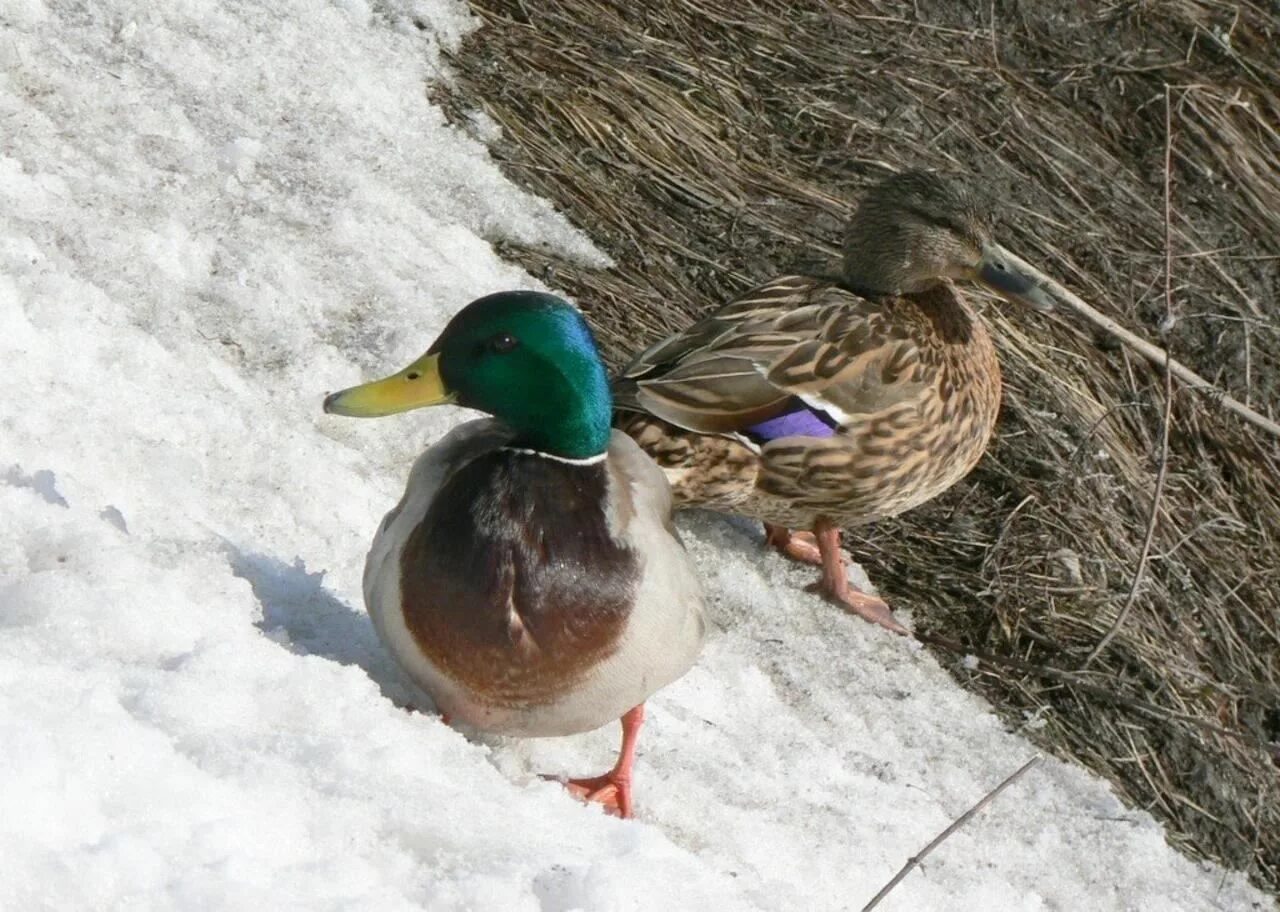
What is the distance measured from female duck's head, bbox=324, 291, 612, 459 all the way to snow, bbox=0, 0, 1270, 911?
20.7 inches

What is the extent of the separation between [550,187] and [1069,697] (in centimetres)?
226

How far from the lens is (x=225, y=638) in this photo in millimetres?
3033

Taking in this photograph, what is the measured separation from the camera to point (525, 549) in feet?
9.84

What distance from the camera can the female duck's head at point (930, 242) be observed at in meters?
4.69

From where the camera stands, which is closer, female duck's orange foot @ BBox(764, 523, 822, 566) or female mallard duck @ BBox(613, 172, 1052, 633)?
female mallard duck @ BBox(613, 172, 1052, 633)

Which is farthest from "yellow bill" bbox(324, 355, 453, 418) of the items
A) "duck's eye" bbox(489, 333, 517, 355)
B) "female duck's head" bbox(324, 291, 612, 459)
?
"duck's eye" bbox(489, 333, 517, 355)

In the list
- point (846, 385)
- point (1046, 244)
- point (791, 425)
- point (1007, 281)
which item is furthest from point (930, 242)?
point (1046, 244)

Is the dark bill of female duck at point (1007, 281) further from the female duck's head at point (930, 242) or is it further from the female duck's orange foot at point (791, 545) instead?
the female duck's orange foot at point (791, 545)

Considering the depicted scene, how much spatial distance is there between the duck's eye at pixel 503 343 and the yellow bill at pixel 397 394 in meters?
0.13

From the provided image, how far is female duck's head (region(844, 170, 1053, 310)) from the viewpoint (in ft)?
15.4

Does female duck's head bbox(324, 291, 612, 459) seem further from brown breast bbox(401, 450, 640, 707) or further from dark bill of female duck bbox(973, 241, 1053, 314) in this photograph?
dark bill of female duck bbox(973, 241, 1053, 314)

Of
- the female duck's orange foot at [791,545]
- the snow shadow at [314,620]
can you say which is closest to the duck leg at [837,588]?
the female duck's orange foot at [791,545]

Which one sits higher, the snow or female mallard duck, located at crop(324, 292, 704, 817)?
female mallard duck, located at crop(324, 292, 704, 817)

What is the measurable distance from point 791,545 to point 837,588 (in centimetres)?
26
